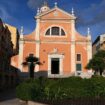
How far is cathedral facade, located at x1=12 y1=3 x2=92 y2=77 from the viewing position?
5844 cm

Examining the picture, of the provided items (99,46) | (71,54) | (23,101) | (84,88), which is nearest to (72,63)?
(71,54)

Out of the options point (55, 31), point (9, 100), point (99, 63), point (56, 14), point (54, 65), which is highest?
point (56, 14)

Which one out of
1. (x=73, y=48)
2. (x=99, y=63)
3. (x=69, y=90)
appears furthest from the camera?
(x=73, y=48)

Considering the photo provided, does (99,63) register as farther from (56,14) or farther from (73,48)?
(56,14)

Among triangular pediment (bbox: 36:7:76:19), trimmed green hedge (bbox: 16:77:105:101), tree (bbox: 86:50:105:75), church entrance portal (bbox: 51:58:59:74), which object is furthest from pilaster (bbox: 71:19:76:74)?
trimmed green hedge (bbox: 16:77:105:101)

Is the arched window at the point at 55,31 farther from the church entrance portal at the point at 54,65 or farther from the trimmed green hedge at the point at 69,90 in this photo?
the trimmed green hedge at the point at 69,90

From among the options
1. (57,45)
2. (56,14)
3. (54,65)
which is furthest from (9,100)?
(56,14)

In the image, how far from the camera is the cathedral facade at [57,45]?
2301 inches

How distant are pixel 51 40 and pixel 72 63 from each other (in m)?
5.86

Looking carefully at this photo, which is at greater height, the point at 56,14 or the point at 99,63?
the point at 56,14

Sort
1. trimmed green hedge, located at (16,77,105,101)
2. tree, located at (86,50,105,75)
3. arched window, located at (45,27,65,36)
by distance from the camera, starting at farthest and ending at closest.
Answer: arched window, located at (45,27,65,36) → tree, located at (86,50,105,75) → trimmed green hedge, located at (16,77,105,101)

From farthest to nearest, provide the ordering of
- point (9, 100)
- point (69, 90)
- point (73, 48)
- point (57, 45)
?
point (57, 45) → point (73, 48) → point (9, 100) → point (69, 90)

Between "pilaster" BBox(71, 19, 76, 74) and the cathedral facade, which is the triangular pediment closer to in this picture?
the cathedral facade

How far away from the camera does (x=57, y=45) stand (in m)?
59.7
